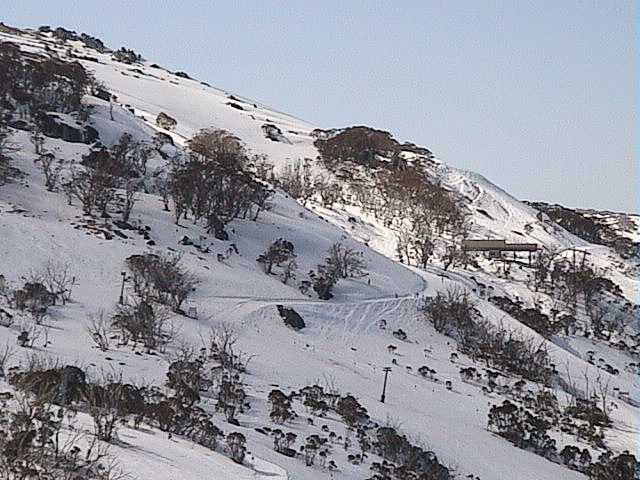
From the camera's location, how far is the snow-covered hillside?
21812 mm

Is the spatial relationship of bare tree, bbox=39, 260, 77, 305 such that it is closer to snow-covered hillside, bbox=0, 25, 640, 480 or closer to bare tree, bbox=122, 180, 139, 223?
snow-covered hillside, bbox=0, 25, 640, 480

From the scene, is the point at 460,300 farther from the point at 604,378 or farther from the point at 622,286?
the point at 622,286

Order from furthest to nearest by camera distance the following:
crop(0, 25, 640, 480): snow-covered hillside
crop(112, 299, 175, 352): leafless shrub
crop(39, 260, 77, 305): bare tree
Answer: crop(39, 260, 77, 305): bare tree < crop(112, 299, 175, 352): leafless shrub < crop(0, 25, 640, 480): snow-covered hillside

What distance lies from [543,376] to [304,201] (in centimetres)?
3308

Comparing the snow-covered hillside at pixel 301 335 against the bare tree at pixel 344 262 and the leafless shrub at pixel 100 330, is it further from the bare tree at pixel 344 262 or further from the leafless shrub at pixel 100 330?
the bare tree at pixel 344 262

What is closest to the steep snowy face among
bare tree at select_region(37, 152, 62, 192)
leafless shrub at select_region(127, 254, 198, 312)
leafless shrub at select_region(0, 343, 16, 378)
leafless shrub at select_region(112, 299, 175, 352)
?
bare tree at select_region(37, 152, 62, 192)

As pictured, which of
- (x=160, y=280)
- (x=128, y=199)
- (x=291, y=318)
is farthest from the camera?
(x=128, y=199)

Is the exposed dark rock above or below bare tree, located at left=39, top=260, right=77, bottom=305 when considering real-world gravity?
above

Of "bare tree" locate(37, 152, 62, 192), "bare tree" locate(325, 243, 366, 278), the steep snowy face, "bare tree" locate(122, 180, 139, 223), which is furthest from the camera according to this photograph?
the steep snowy face

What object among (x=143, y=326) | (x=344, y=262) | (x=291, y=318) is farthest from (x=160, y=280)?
(x=344, y=262)

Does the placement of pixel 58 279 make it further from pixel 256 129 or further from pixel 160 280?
pixel 256 129

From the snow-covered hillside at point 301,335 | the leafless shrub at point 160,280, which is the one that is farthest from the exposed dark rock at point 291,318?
the leafless shrub at point 160,280

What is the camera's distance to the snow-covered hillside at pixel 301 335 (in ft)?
71.6

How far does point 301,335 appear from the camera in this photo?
36656mm
